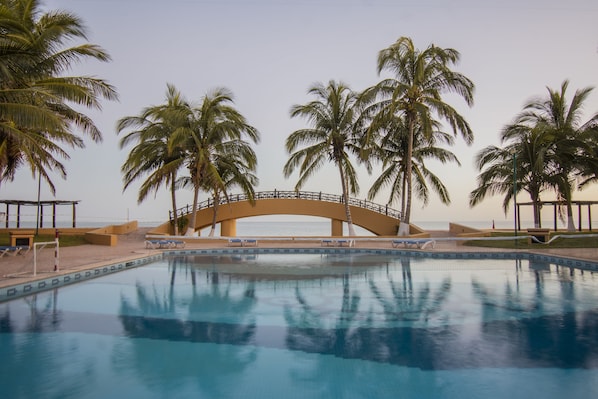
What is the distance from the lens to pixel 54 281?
30.3 feet

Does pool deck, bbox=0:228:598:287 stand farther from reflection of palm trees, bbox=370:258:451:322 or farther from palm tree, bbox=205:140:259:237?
reflection of palm trees, bbox=370:258:451:322

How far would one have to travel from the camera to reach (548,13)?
47.9 feet

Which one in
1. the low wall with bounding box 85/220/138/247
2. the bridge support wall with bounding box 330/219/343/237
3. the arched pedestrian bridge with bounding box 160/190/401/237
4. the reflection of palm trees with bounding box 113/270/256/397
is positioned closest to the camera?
the reflection of palm trees with bounding box 113/270/256/397

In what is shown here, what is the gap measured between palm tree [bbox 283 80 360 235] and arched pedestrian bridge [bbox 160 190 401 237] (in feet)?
11.9

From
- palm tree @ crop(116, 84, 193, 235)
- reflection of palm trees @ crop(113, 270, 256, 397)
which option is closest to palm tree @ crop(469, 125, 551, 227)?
palm tree @ crop(116, 84, 193, 235)

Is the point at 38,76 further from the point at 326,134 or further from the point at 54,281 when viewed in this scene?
the point at 326,134

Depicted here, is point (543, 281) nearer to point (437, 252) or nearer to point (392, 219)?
point (437, 252)

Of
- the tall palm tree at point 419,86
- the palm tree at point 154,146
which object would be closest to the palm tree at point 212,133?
the palm tree at point 154,146

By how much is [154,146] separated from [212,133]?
118 inches

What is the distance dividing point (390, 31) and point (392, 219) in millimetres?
10814

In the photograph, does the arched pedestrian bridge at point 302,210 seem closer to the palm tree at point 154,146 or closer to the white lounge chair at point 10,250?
the palm tree at point 154,146

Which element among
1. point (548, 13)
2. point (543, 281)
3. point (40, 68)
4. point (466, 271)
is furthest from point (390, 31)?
point (40, 68)

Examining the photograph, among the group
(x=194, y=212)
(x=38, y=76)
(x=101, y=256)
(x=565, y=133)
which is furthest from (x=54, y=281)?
(x=565, y=133)

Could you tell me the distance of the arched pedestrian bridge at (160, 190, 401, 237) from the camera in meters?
24.7
